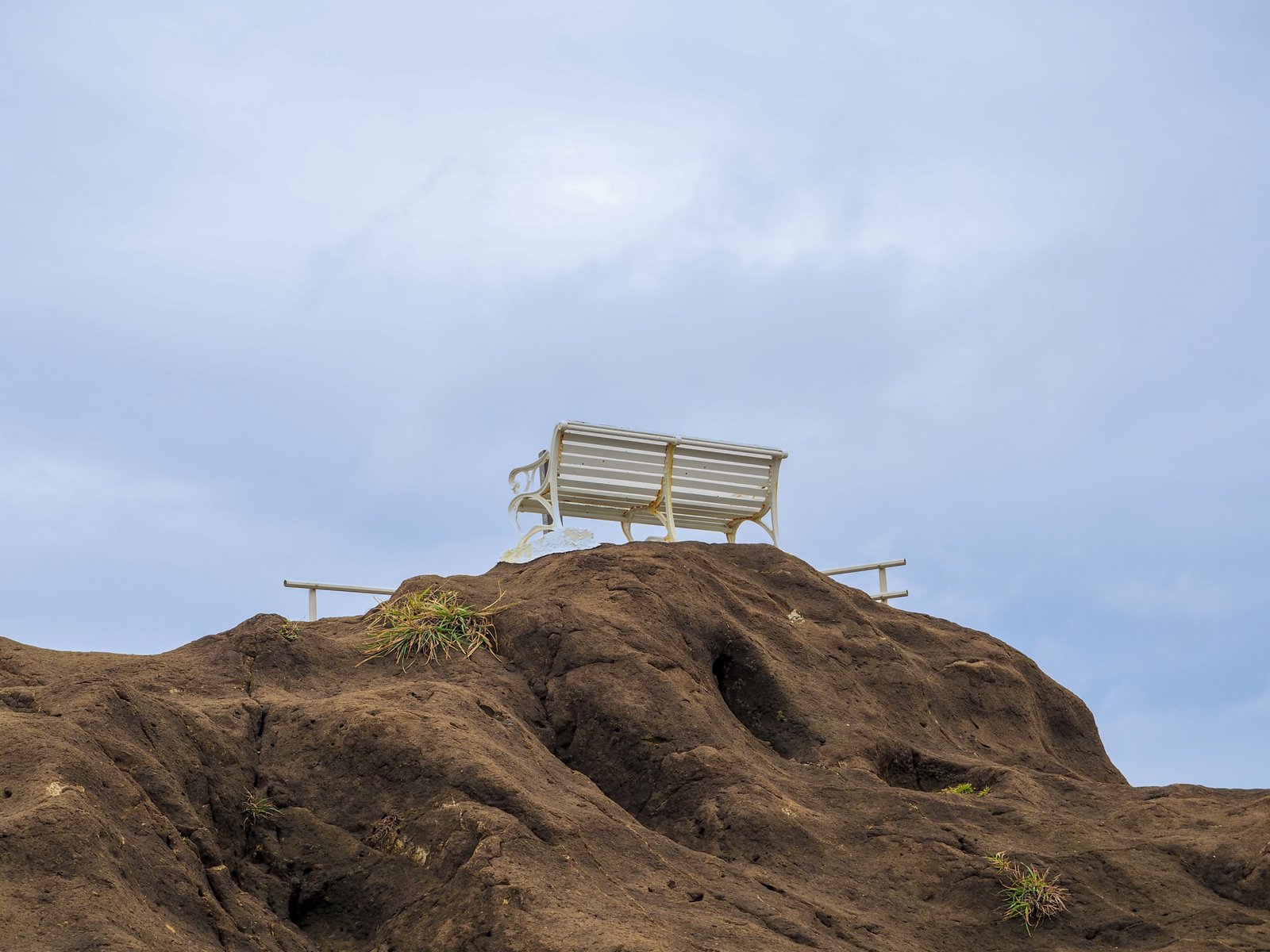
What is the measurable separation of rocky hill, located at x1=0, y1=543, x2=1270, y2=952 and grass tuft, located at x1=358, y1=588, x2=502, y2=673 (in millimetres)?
92

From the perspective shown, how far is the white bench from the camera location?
29.1 feet

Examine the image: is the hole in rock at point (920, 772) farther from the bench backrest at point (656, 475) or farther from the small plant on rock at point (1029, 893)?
the bench backrest at point (656, 475)

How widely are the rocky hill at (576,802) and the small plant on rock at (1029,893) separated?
0.05 m

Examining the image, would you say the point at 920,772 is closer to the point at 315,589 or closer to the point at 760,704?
the point at 760,704

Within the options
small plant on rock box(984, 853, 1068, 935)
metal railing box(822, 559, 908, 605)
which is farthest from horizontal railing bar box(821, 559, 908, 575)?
small plant on rock box(984, 853, 1068, 935)

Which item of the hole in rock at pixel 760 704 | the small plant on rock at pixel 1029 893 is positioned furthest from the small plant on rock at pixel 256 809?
the small plant on rock at pixel 1029 893

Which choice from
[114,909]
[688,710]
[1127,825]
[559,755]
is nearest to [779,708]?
[688,710]

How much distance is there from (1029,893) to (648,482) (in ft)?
14.1

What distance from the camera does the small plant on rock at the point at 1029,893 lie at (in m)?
5.52

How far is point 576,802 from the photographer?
17.6ft

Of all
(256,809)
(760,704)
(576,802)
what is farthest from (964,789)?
(256,809)

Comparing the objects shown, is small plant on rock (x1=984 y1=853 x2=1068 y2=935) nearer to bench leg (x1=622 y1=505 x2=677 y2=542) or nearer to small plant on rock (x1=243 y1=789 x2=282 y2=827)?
small plant on rock (x1=243 y1=789 x2=282 y2=827)

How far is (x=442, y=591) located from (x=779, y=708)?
5.97ft

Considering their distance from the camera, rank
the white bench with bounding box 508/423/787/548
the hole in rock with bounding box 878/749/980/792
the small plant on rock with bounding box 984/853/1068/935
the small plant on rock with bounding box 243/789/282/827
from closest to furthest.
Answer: the small plant on rock with bounding box 243/789/282/827 < the small plant on rock with bounding box 984/853/1068/935 < the hole in rock with bounding box 878/749/980/792 < the white bench with bounding box 508/423/787/548
